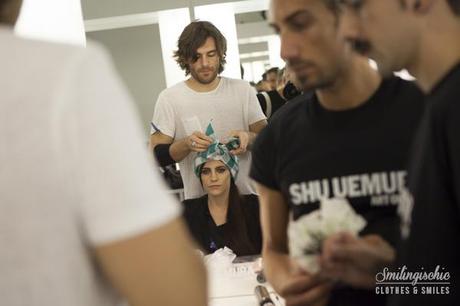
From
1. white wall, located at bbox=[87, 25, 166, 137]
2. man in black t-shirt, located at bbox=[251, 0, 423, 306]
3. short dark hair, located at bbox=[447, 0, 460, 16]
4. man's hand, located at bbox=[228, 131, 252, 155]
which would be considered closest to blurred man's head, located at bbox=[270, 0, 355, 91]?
man in black t-shirt, located at bbox=[251, 0, 423, 306]

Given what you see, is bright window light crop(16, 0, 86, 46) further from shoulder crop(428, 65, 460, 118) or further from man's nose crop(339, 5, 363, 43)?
shoulder crop(428, 65, 460, 118)

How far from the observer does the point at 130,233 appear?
0.47 meters

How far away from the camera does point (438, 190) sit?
648 millimetres

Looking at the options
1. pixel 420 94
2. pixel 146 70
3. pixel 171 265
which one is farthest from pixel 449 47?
pixel 146 70

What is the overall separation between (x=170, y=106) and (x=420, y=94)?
1.53 meters

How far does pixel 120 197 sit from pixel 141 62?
6.63 metres

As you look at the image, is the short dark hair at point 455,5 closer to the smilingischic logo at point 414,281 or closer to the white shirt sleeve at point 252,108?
the smilingischic logo at point 414,281

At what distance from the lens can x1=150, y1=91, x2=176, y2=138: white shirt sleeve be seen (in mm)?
2309

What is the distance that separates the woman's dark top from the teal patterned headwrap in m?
0.14

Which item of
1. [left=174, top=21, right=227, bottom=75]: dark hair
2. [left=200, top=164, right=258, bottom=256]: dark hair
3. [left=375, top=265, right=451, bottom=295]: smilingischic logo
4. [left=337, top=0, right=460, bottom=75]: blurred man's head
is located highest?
[left=174, top=21, right=227, bottom=75]: dark hair

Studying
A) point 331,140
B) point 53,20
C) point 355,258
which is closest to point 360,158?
point 331,140

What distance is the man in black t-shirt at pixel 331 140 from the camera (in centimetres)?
90

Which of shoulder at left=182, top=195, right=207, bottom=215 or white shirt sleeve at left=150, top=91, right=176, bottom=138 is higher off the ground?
white shirt sleeve at left=150, top=91, right=176, bottom=138

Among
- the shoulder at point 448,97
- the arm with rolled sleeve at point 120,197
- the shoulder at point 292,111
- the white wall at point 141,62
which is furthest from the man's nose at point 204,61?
the white wall at point 141,62
